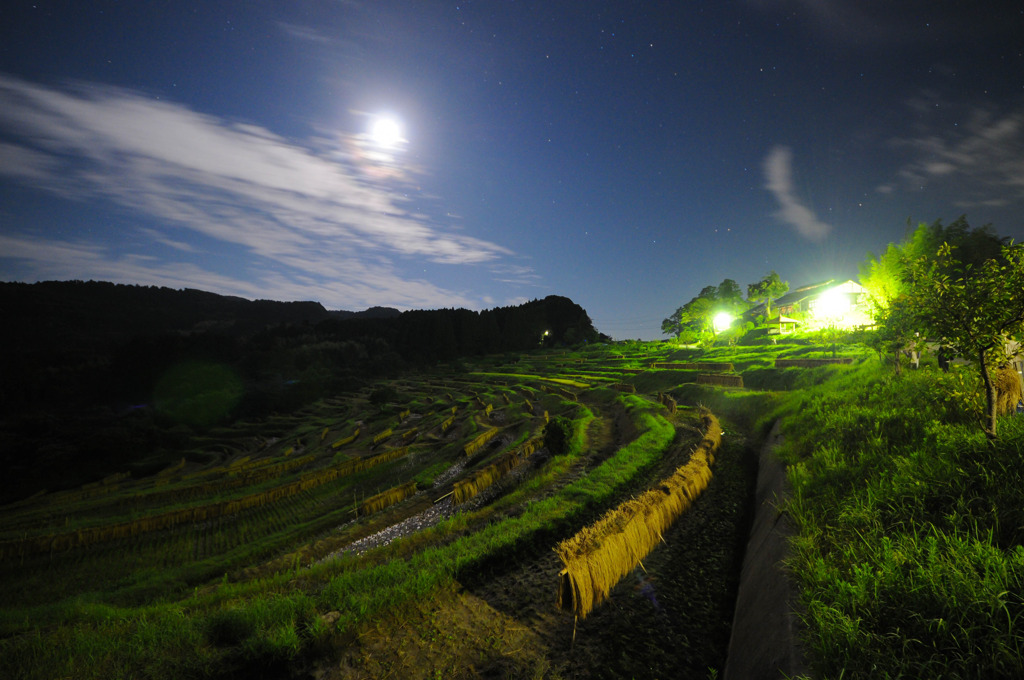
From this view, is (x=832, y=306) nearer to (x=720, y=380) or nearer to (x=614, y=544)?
(x=720, y=380)

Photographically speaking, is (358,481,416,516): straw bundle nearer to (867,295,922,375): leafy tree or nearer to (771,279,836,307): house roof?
(867,295,922,375): leafy tree

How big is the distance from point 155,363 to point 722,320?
535ft

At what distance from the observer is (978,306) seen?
29.3 ft

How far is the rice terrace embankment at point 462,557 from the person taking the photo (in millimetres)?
6723

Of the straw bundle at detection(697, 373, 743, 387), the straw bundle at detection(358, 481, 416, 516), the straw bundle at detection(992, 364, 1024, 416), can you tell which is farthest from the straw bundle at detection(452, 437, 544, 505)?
the straw bundle at detection(697, 373, 743, 387)

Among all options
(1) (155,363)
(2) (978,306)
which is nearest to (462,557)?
(2) (978,306)

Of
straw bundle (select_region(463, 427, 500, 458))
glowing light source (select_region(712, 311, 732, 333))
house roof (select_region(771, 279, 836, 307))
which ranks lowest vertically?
straw bundle (select_region(463, 427, 500, 458))

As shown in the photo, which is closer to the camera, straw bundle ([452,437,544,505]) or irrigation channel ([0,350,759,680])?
irrigation channel ([0,350,759,680])

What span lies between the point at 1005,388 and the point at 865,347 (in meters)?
10.2

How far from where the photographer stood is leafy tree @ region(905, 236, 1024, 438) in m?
8.46

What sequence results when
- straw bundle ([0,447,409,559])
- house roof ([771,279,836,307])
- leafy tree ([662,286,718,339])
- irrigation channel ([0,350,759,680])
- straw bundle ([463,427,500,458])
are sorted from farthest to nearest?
leafy tree ([662,286,718,339]) < house roof ([771,279,836,307]) < straw bundle ([463,427,500,458]) < straw bundle ([0,447,409,559]) < irrigation channel ([0,350,759,680])

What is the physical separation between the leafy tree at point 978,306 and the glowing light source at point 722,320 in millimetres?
94528

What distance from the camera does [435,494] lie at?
75.0 feet

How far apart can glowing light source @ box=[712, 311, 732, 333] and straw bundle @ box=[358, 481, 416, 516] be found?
306 feet
